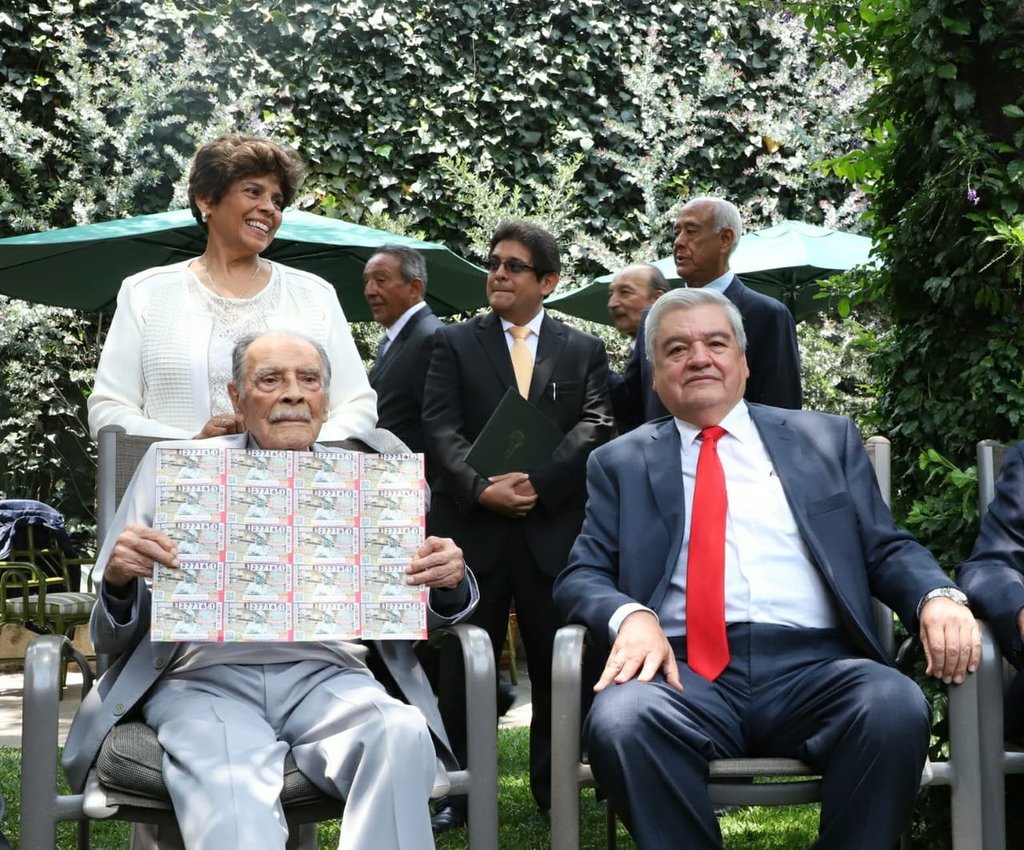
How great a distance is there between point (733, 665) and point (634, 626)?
0.32 meters

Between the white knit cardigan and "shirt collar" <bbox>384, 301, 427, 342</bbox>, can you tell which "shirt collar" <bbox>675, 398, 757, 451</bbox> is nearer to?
the white knit cardigan

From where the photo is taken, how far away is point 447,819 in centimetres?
480

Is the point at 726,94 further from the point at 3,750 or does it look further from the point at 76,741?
the point at 76,741

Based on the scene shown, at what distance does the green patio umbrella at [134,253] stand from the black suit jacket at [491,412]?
2578mm

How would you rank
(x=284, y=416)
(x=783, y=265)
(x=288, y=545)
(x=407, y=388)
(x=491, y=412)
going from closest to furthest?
1. (x=288, y=545)
2. (x=284, y=416)
3. (x=491, y=412)
4. (x=407, y=388)
5. (x=783, y=265)

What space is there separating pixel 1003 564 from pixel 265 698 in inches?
70.7

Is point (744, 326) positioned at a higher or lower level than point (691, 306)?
higher

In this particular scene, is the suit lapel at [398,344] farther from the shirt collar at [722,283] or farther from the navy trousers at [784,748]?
the navy trousers at [784,748]

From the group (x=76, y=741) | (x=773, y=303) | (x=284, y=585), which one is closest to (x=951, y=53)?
(x=773, y=303)

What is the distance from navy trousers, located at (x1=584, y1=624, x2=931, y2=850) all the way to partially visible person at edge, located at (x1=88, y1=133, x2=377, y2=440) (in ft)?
3.90

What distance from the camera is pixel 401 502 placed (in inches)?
120

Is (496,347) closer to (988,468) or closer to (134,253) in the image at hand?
(988,468)

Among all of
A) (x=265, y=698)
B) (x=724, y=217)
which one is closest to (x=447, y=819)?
(x=265, y=698)

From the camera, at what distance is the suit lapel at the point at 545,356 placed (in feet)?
16.2
